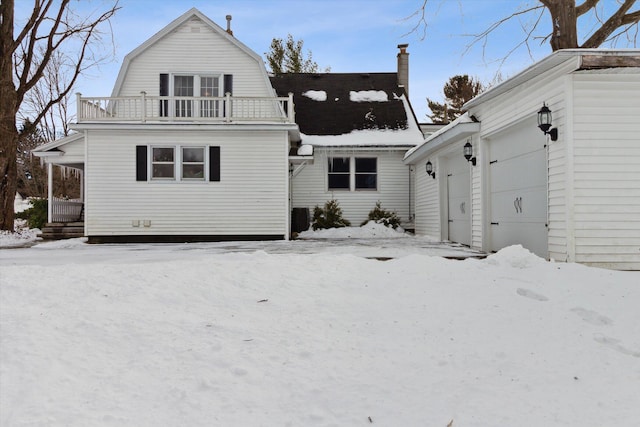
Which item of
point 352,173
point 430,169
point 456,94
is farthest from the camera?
point 456,94

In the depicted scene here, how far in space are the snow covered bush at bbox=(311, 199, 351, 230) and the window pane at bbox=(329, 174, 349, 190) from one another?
731mm

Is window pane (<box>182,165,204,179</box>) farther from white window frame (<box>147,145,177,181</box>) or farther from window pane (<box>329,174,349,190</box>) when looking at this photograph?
window pane (<box>329,174,349,190</box>)

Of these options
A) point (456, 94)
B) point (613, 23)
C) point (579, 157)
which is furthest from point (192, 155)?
point (456, 94)

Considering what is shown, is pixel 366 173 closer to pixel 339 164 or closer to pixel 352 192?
pixel 352 192

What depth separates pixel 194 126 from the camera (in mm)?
12656

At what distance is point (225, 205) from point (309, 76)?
967 cm

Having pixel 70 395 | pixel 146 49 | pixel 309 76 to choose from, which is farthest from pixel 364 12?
pixel 70 395

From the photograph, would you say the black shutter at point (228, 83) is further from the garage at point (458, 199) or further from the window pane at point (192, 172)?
the garage at point (458, 199)

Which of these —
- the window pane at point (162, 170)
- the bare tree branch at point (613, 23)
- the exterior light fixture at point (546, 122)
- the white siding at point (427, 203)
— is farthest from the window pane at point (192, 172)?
the bare tree branch at point (613, 23)

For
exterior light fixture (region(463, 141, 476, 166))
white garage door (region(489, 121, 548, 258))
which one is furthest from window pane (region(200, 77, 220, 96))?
white garage door (region(489, 121, 548, 258))

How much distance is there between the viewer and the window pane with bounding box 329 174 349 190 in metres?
16.2

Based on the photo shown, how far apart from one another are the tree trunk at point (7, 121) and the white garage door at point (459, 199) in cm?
1483

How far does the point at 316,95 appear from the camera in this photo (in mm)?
18828

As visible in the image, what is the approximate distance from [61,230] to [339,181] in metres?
9.62
